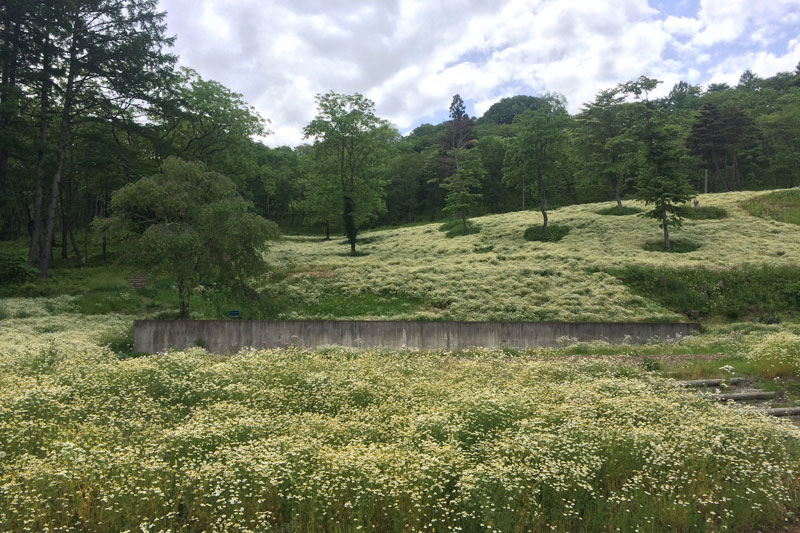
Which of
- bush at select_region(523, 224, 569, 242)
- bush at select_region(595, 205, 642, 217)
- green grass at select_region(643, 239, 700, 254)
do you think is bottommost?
green grass at select_region(643, 239, 700, 254)

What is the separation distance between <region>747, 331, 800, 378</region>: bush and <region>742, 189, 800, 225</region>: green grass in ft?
120

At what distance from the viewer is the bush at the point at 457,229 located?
166 feet

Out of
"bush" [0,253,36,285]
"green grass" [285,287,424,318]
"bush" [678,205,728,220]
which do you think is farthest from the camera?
"bush" [678,205,728,220]

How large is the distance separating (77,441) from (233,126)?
39883mm

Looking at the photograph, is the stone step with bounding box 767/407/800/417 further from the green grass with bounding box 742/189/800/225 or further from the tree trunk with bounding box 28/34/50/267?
the green grass with bounding box 742/189/800/225

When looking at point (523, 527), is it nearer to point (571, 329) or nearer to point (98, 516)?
point (98, 516)

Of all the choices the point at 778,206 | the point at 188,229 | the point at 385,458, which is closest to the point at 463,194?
the point at 778,206

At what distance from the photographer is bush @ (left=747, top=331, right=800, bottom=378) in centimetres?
1161

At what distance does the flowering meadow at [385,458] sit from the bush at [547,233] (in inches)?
1345

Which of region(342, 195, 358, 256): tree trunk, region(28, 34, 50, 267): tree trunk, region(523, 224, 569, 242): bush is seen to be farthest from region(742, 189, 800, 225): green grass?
region(28, 34, 50, 267): tree trunk

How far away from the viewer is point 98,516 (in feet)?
17.6

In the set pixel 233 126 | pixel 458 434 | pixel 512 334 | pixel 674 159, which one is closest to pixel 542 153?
pixel 674 159

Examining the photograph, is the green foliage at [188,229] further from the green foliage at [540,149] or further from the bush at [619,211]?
the bush at [619,211]

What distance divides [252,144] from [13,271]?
75.4 ft
